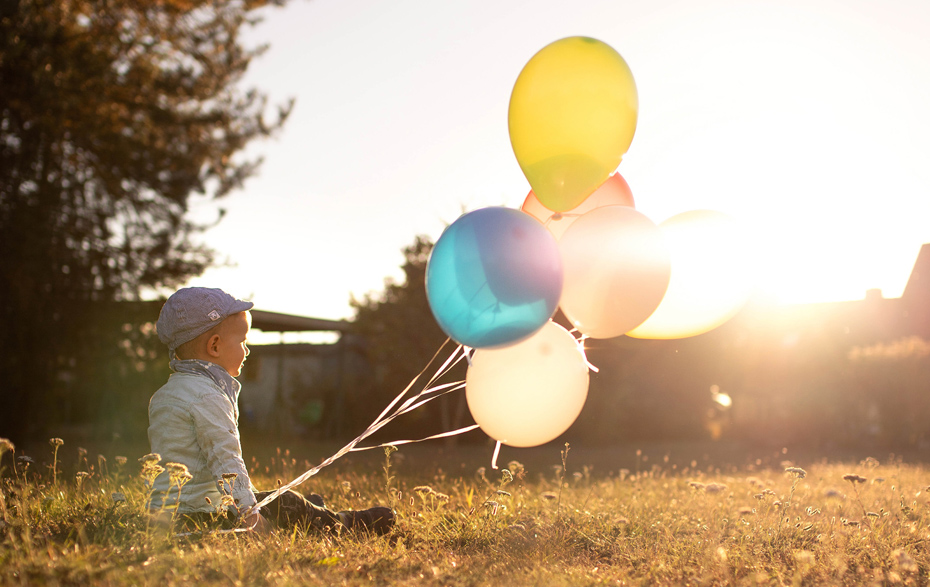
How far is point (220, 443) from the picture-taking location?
2.90 metres

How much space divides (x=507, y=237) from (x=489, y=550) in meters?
1.52

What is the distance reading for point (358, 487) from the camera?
4.89 meters

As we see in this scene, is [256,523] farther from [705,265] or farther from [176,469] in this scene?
[705,265]

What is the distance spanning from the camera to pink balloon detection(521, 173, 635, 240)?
360 cm

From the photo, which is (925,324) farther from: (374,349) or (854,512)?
(854,512)

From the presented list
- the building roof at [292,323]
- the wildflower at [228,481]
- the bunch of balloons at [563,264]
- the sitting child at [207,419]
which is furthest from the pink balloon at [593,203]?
the building roof at [292,323]

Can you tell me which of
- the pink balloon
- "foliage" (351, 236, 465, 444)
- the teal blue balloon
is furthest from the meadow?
"foliage" (351, 236, 465, 444)

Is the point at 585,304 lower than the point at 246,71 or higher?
lower

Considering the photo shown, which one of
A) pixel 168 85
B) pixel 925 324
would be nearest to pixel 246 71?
pixel 168 85

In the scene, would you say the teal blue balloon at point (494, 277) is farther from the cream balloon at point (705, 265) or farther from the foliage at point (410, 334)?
the foliage at point (410, 334)

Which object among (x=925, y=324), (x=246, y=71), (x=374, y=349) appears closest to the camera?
(x=246, y=71)

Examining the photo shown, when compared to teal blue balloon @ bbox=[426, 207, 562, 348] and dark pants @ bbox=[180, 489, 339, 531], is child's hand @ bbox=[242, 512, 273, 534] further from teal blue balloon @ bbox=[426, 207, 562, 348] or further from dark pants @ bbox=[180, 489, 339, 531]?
teal blue balloon @ bbox=[426, 207, 562, 348]

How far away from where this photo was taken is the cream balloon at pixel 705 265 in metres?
3.35

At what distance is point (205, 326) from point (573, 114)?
80.4 inches
